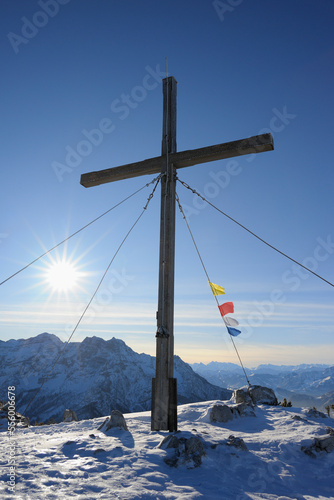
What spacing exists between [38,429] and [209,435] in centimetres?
490

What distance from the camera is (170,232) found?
8.43 m

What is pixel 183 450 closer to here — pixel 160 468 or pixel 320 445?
pixel 160 468

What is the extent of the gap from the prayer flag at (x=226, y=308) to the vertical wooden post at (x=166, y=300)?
2.33m

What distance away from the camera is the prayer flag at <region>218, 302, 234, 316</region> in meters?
9.73

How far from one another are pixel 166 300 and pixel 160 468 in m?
3.65

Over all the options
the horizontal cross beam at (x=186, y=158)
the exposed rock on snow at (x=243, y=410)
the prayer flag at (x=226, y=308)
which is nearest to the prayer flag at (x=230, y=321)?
the prayer flag at (x=226, y=308)

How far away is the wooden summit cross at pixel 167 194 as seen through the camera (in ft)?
24.5

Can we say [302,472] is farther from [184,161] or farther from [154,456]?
[184,161]

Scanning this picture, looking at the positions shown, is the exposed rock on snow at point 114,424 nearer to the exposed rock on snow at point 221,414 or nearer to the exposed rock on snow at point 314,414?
the exposed rock on snow at point 221,414

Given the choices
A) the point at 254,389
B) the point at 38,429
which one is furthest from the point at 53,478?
the point at 254,389

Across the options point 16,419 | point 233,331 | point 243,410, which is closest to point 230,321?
point 233,331

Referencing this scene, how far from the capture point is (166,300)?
8.02 metres

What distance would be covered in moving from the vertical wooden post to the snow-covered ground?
564 millimetres

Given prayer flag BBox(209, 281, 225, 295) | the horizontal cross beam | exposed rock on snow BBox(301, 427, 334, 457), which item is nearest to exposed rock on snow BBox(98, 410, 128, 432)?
exposed rock on snow BBox(301, 427, 334, 457)
